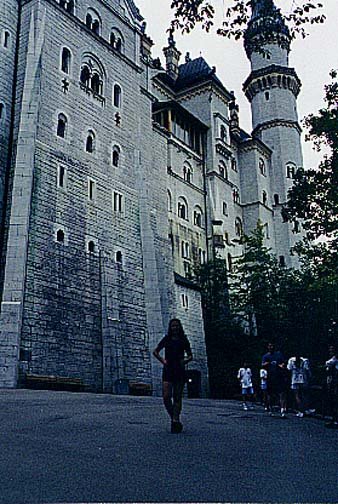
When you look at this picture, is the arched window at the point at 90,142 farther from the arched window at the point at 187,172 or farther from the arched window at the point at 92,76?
the arched window at the point at 187,172

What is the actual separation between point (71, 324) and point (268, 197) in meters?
38.6

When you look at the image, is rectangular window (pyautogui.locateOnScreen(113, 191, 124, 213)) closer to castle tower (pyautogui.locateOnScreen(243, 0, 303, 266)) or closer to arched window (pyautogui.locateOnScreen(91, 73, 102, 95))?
arched window (pyautogui.locateOnScreen(91, 73, 102, 95))

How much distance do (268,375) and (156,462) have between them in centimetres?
938

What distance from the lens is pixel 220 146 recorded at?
52219 mm

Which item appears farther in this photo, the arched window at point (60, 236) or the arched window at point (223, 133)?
the arched window at point (223, 133)

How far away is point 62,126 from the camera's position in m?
29.3

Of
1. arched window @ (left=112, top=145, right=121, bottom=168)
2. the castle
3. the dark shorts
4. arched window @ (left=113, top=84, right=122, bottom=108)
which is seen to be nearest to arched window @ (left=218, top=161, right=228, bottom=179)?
the castle

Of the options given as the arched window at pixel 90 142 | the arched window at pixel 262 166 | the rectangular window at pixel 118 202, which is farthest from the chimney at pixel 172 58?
the rectangular window at pixel 118 202

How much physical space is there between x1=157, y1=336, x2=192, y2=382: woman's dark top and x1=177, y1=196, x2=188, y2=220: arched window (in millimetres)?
36121

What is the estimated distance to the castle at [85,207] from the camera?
2477 centimetres

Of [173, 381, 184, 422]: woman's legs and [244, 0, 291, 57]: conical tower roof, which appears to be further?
[244, 0, 291, 57]: conical tower roof

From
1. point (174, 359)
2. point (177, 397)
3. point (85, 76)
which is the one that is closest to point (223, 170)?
point (85, 76)

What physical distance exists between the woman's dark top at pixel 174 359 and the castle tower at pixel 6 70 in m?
19.0

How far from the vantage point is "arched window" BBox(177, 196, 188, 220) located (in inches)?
1801
